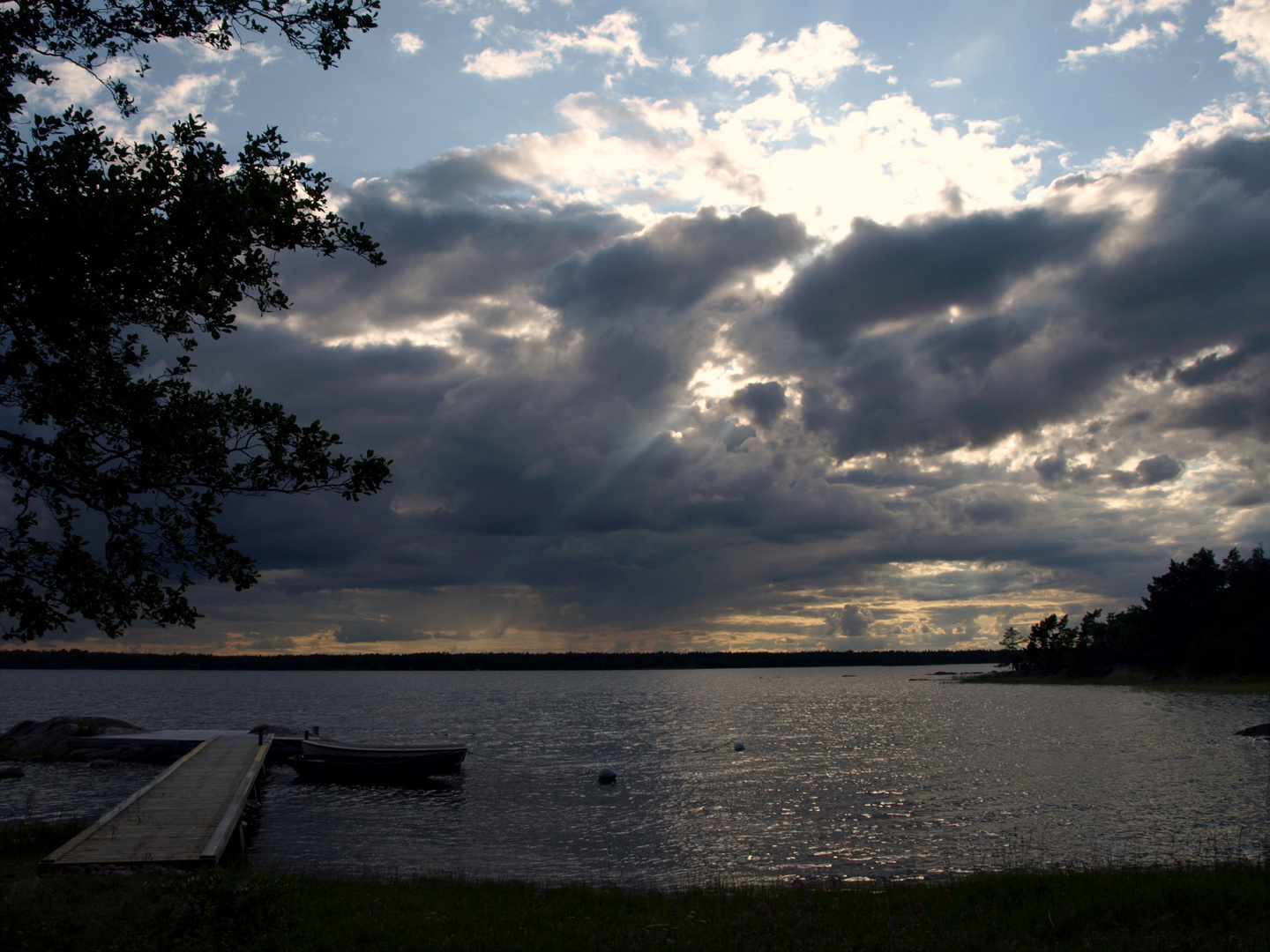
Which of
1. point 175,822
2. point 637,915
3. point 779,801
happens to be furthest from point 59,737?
point 637,915

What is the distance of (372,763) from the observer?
133 ft

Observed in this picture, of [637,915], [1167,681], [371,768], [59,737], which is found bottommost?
[1167,681]

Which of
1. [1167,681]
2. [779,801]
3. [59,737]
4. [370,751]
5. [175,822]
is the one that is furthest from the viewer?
[1167,681]

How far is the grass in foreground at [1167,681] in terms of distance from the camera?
344 feet

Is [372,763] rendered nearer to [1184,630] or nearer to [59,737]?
[59,737]

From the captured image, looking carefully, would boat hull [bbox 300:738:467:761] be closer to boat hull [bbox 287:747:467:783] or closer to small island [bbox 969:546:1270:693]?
boat hull [bbox 287:747:467:783]

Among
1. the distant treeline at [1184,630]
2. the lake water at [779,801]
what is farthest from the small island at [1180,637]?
the lake water at [779,801]

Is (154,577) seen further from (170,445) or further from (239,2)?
(239,2)

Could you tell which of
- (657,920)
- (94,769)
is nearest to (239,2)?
(657,920)

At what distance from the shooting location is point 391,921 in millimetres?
13672

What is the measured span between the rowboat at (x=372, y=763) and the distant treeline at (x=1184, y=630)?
12966 centimetres

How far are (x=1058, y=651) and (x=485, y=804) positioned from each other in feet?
539

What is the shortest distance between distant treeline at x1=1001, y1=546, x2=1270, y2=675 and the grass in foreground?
8.38 ft

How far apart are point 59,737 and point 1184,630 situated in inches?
6305
